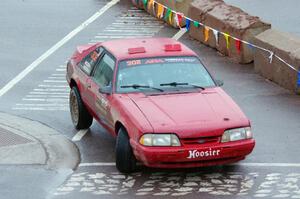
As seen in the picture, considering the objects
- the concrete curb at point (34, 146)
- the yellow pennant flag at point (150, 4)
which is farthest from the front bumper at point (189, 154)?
the yellow pennant flag at point (150, 4)

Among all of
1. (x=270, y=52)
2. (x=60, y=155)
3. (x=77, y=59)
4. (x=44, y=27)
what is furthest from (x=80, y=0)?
(x=60, y=155)

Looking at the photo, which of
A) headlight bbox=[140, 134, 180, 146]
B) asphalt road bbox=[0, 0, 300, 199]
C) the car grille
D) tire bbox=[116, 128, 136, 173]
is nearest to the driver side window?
asphalt road bbox=[0, 0, 300, 199]

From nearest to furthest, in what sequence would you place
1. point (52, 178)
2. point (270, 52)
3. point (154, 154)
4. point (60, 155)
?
point (154, 154), point (52, 178), point (60, 155), point (270, 52)

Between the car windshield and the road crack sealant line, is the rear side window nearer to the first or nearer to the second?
the car windshield

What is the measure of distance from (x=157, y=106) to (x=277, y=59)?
5.92 meters

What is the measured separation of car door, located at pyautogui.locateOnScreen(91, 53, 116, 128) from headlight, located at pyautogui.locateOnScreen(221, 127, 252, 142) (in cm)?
196

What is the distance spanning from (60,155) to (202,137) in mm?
2850

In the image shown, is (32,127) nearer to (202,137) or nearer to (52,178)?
(52,178)

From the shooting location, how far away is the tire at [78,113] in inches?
591

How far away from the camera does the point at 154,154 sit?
11969mm

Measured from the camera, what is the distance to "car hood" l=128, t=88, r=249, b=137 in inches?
477

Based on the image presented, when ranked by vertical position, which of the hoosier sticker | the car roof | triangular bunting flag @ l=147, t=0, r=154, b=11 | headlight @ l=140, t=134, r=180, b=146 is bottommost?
triangular bunting flag @ l=147, t=0, r=154, b=11

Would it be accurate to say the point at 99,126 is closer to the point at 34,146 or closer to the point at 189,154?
the point at 34,146

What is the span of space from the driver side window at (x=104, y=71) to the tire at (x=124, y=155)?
129cm
